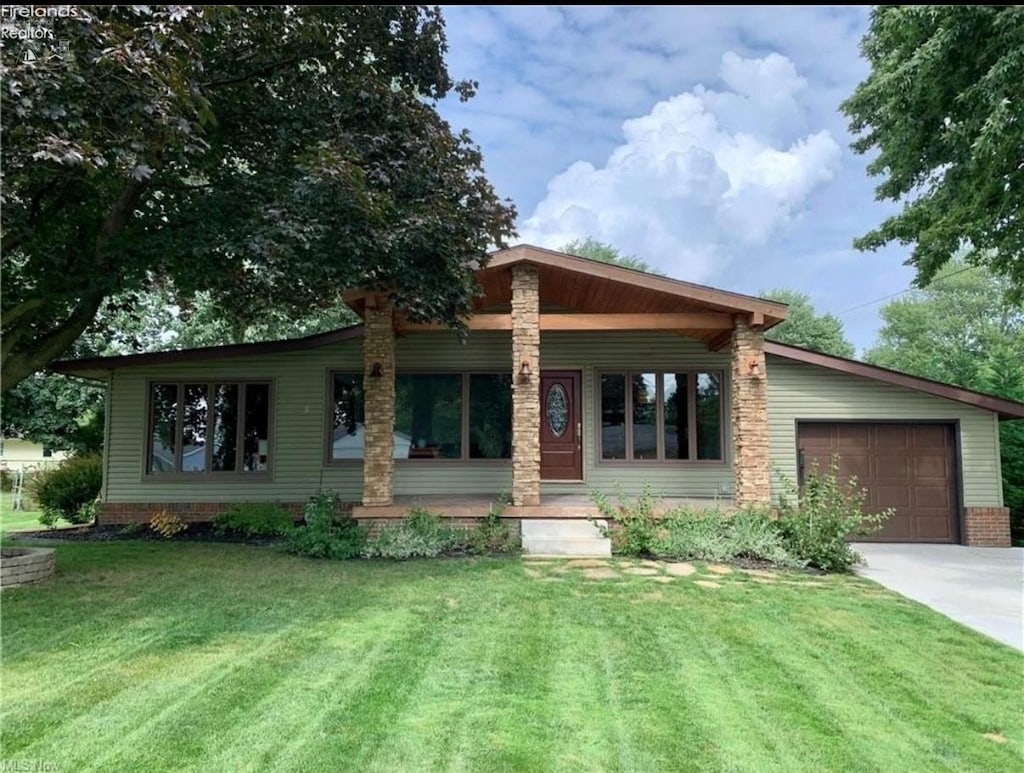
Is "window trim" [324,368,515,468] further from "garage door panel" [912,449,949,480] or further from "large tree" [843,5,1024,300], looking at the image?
"large tree" [843,5,1024,300]

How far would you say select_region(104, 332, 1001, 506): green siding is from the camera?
10.4 m

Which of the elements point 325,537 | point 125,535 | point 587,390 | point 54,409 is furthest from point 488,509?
point 54,409

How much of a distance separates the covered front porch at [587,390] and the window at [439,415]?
0.07 m

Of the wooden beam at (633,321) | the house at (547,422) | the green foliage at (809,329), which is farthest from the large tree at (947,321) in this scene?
the wooden beam at (633,321)

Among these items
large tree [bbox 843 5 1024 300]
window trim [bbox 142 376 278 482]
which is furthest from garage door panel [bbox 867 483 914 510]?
window trim [bbox 142 376 278 482]

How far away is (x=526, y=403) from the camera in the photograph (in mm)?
8648

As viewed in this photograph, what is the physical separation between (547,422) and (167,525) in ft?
20.2

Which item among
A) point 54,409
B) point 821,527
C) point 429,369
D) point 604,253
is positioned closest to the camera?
point 821,527

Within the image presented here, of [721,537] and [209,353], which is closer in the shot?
[721,537]

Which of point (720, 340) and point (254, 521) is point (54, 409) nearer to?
point (254, 521)

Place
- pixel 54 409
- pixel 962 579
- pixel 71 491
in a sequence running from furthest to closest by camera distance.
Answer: pixel 54 409 < pixel 71 491 < pixel 962 579

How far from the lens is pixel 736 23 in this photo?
210 cm

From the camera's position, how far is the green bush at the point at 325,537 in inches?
306

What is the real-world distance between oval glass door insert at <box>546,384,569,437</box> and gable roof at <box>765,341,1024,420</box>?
3347 mm
